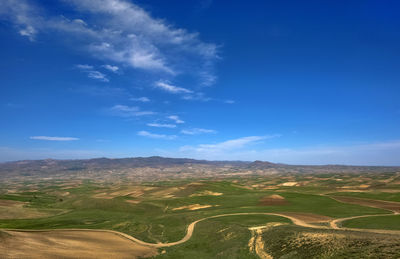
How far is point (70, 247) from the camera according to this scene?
137 ft

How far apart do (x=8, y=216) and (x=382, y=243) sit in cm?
10462

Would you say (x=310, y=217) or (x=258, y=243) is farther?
(x=310, y=217)

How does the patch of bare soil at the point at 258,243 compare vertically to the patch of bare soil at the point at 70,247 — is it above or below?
above

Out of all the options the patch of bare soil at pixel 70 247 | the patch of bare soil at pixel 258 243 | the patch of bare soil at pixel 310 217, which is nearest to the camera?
the patch of bare soil at pixel 258 243

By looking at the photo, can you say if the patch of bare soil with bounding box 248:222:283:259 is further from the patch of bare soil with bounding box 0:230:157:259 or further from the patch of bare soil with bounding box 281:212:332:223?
the patch of bare soil with bounding box 0:230:157:259

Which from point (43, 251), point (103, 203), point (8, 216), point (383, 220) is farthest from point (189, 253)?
point (8, 216)

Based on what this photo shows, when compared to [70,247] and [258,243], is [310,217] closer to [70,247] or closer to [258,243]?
[258,243]

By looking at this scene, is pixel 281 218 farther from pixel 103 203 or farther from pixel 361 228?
pixel 103 203

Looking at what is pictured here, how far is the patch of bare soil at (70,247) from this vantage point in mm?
36250

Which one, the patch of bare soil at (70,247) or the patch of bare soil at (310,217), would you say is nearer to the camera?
the patch of bare soil at (70,247)

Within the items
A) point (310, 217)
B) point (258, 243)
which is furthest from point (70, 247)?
point (310, 217)

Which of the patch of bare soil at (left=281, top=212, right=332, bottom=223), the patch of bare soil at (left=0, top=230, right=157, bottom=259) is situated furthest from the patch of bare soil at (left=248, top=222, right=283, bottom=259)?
the patch of bare soil at (left=0, top=230, right=157, bottom=259)

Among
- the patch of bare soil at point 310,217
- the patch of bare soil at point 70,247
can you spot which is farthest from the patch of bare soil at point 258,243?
the patch of bare soil at point 70,247

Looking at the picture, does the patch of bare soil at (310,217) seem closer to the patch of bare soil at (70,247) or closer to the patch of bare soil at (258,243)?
the patch of bare soil at (258,243)
